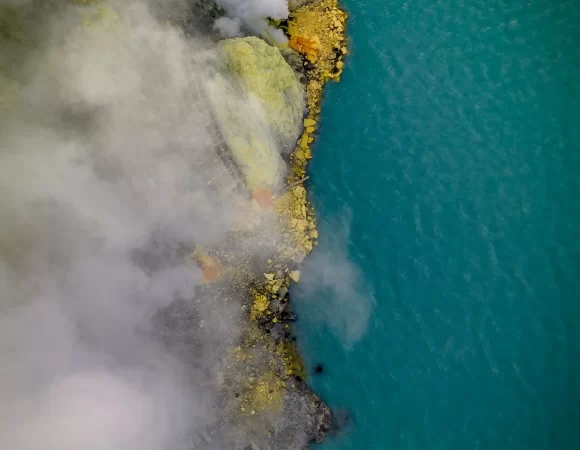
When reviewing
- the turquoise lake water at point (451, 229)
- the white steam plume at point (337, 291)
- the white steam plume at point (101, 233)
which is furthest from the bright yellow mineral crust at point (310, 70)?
the white steam plume at point (101, 233)

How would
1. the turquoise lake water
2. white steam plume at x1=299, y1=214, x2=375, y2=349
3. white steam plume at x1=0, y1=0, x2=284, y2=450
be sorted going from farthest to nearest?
white steam plume at x1=299, y1=214, x2=375, y2=349
the turquoise lake water
white steam plume at x1=0, y1=0, x2=284, y2=450

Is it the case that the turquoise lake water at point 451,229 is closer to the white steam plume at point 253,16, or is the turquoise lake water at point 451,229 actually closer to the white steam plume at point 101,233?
the white steam plume at point 253,16

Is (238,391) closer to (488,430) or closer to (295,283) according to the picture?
(295,283)

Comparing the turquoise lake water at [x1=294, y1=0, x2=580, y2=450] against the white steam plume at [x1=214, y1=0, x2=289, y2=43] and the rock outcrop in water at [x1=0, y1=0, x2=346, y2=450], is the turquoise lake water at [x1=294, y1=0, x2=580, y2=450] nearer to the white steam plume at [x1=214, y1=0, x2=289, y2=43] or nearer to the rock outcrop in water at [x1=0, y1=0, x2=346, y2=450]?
the rock outcrop in water at [x1=0, y1=0, x2=346, y2=450]

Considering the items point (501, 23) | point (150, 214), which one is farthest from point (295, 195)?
point (501, 23)

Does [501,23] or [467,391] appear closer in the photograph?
[467,391]

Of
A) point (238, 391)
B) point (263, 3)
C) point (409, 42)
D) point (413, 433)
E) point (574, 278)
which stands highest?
point (409, 42)

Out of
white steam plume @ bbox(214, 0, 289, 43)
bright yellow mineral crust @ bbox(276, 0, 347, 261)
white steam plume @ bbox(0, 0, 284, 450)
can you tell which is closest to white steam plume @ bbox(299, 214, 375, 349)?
bright yellow mineral crust @ bbox(276, 0, 347, 261)

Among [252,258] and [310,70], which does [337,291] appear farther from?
[310,70]

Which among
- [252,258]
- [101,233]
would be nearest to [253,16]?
[252,258]
